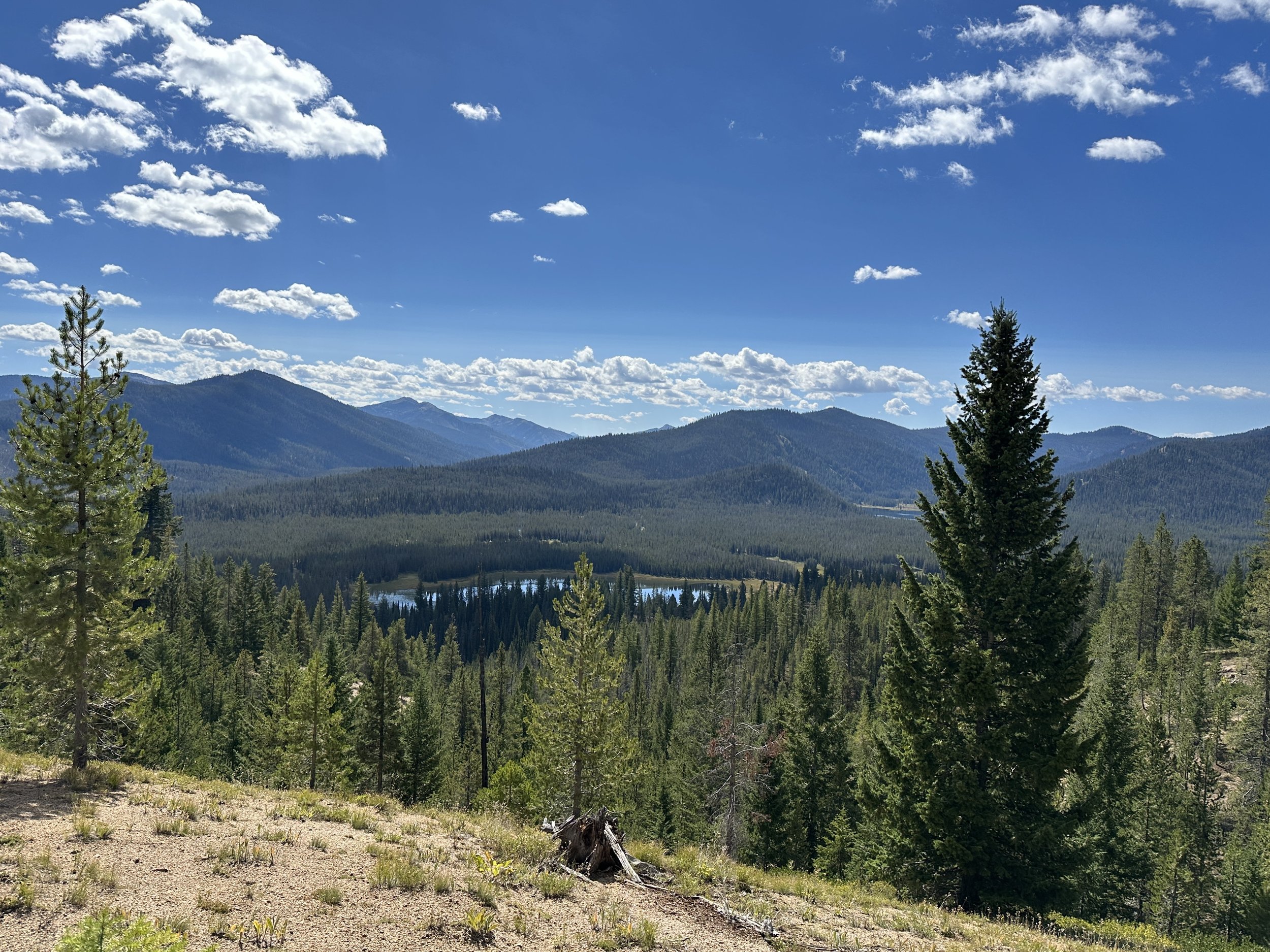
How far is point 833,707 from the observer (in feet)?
110

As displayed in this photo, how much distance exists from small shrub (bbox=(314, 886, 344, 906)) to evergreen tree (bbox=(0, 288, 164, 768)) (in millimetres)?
13758

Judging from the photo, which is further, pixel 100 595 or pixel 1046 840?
pixel 100 595

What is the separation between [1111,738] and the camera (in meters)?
29.6

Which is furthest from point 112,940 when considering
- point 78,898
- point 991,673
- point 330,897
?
point 991,673

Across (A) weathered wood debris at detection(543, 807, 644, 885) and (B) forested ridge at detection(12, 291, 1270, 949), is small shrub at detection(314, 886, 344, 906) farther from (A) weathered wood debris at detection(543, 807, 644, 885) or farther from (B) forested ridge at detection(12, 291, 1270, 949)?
(B) forested ridge at detection(12, 291, 1270, 949)

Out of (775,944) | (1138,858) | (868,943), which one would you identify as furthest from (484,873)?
(1138,858)

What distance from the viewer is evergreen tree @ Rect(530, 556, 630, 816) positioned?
27281 mm

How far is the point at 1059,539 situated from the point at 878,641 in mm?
83460

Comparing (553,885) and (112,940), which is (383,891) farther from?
(112,940)

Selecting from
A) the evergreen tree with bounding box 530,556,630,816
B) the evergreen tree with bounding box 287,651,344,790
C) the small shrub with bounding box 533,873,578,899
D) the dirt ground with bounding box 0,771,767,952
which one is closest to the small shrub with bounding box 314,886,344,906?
the dirt ground with bounding box 0,771,767,952

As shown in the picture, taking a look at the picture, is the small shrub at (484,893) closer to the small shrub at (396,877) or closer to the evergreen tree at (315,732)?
the small shrub at (396,877)

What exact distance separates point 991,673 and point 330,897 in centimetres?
1308

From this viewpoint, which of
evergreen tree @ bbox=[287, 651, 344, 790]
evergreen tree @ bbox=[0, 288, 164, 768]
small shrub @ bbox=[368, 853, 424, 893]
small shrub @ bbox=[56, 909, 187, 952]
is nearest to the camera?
small shrub @ bbox=[56, 909, 187, 952]

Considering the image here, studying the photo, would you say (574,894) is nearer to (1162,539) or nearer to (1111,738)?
(1111,738)
